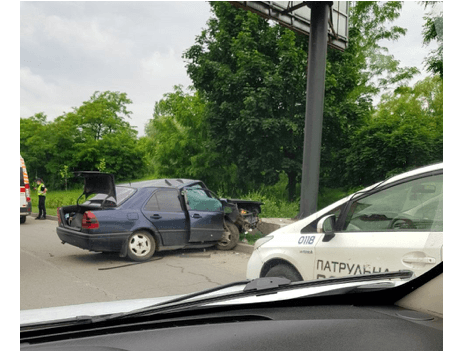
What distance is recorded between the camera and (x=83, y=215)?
2.61 metres

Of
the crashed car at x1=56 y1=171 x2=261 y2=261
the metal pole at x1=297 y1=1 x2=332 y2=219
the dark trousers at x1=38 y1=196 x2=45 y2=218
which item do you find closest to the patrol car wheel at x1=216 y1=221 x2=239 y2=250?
the crashed car at x1=56 y1=171 x2=261 y2=261

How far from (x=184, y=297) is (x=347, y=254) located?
0.88 metres

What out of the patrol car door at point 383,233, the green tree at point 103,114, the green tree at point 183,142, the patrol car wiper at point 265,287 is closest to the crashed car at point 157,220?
the green tree at point 183,142

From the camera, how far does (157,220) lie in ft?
10.6

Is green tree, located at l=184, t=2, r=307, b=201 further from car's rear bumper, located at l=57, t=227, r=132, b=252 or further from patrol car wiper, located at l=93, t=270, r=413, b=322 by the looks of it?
patrol car wiper, located at l=93, t=270, r=413, b=322

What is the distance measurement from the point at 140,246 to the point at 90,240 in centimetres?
37

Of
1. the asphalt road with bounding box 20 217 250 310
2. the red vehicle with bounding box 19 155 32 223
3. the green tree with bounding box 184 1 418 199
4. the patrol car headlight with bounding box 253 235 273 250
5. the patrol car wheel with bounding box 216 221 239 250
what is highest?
the green tree with bounding box 184 1 418 199

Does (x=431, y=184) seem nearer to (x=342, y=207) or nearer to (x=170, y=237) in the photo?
(x=342, y=207)

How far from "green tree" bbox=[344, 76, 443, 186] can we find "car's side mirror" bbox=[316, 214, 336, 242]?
28 centimetres

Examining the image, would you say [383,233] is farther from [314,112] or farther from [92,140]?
[92,140]

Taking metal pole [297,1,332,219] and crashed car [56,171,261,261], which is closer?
metal pole [297,1,332,219]

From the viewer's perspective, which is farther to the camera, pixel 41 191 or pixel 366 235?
pixel 41 191

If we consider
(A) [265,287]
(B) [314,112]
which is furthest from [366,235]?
(B) [314,112]

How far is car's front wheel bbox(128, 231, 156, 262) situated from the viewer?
3029mm
